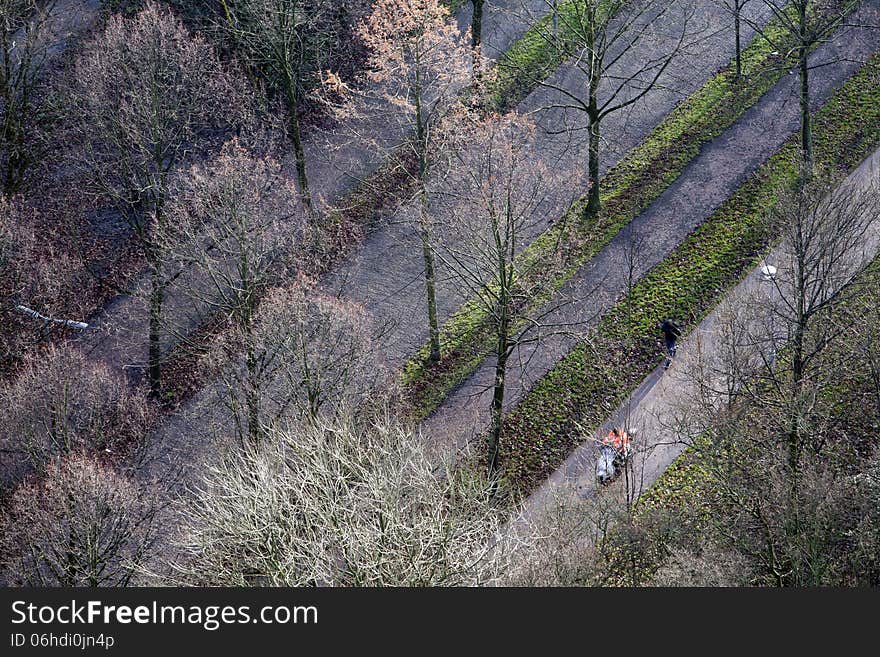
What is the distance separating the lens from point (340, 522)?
33000mm

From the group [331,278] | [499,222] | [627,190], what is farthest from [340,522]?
[627,190]

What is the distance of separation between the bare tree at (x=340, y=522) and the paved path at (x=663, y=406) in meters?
5.42

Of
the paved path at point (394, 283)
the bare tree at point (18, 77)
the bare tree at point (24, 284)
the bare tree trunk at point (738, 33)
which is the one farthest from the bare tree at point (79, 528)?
the bare tree trunk at point (738, 33)

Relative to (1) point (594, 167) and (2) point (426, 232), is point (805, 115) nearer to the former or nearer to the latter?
(1) point (594, 167)

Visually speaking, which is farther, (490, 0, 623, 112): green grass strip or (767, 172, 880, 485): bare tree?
(490, 0, 623, 112): green grass strip

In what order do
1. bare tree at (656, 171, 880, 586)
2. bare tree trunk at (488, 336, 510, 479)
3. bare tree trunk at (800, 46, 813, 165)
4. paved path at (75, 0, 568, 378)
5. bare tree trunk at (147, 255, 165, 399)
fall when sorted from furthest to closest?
paved path at (75, 0, 568, 378) < bare tree trunk at (800, 46, 813, 165) < bare tree trunk at (147, 255, 165, 399) < bare tree trunk at (488, 336, 510, 479) < bare tree at (656, 171, 880, 586)

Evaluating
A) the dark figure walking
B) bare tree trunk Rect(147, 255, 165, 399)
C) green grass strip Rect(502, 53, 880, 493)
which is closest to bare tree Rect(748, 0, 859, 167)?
green grass strip Rect(502, 53, 880, 493)

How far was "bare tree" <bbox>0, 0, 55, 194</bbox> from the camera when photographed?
158 feet

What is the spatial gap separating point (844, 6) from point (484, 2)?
16.3 metres

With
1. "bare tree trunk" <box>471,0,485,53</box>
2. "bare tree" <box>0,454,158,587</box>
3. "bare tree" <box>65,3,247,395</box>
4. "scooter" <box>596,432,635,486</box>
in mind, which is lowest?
"bare tree" <box>0,454,158,587</box>

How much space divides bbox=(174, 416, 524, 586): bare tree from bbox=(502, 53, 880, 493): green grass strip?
7186mm

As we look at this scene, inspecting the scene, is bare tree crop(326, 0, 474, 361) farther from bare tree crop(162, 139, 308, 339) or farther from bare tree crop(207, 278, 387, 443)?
bare tree crop(162, 139, 308, 339)

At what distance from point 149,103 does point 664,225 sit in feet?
70.9

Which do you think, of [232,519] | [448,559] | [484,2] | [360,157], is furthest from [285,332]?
→ [484,2]
